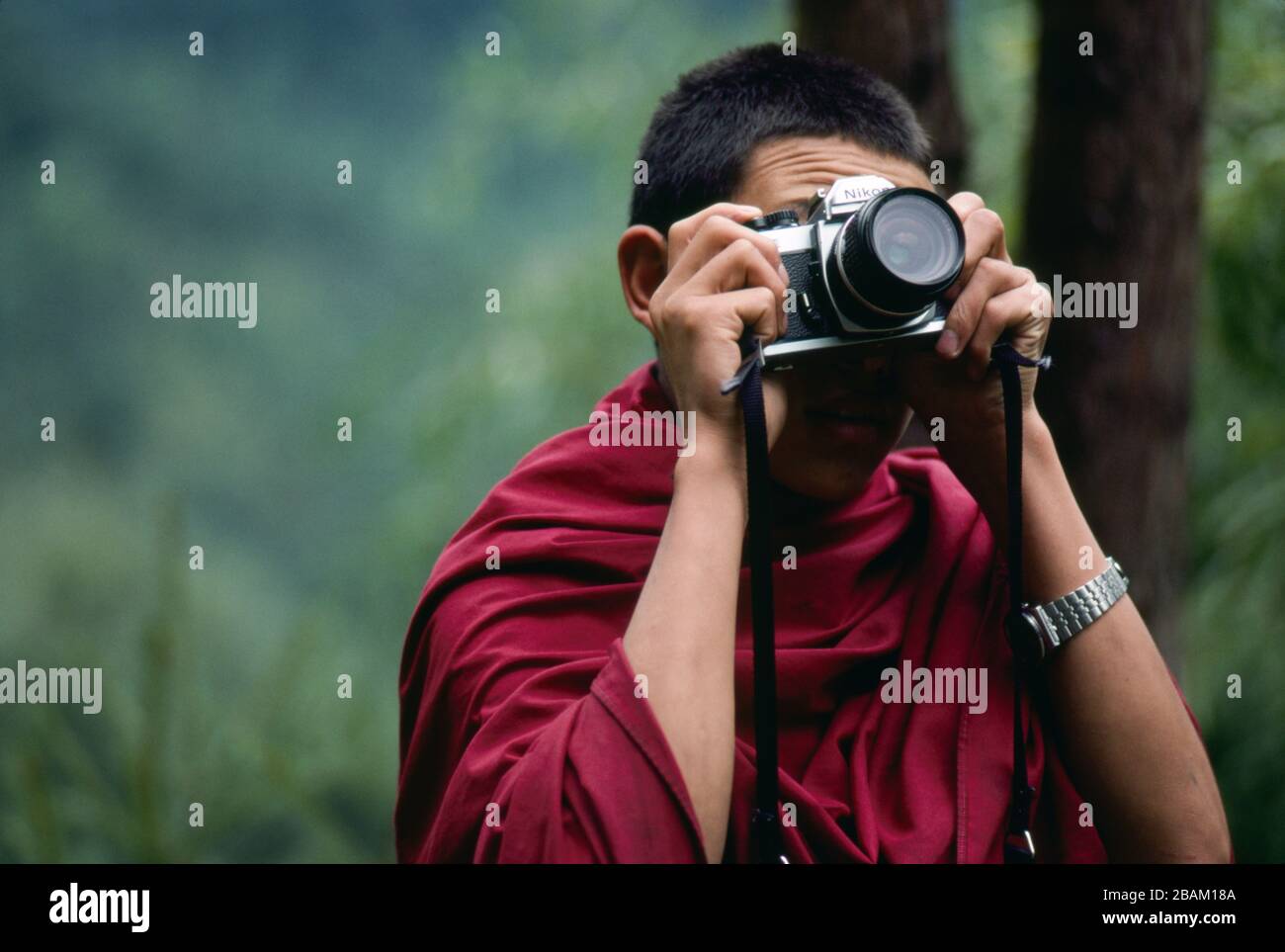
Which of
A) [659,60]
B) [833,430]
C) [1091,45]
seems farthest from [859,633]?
[659,60]

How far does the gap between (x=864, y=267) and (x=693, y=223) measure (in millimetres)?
203

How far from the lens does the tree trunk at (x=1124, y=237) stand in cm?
279

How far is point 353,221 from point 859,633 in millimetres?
8692

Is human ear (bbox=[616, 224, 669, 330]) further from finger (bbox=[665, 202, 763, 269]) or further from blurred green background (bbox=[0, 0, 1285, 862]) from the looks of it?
blurred green background (bbox=[0, 0, 1285, 862])

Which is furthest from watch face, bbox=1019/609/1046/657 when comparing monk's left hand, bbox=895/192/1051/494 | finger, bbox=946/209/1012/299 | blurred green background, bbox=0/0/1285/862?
blurred green background, bbox=0/0/1285/862

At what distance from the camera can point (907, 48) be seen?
9.29 ft

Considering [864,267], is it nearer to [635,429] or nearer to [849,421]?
[849,421]

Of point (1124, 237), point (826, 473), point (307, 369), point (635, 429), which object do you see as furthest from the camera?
point (307, 369)

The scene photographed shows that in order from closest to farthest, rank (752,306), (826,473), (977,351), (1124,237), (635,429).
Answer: (752,306) → (977,351) → (826,473) → (635,429) → (1124,237)

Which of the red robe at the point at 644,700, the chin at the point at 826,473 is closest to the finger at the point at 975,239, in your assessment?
the chin at the point at 826,473

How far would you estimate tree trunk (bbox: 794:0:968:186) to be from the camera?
111 inches

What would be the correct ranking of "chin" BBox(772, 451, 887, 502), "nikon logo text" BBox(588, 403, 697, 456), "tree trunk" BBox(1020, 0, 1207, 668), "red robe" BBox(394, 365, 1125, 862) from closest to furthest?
"red robe" BBox(394, 365, 1125, 862) < "chin" BBox(772, 451, 887, 502) < "nikon logo text" BBox(588, 403, 697, 456) < "tree trunk" BBox(1020, 0, 1207, 668)

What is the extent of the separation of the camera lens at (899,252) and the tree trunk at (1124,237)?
1.34 meters
